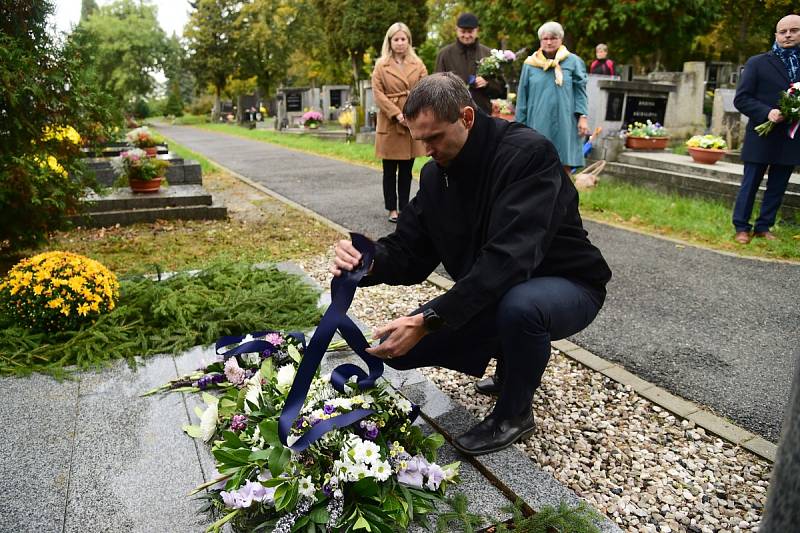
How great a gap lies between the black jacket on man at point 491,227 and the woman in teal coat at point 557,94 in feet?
15.3

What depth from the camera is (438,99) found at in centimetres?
242

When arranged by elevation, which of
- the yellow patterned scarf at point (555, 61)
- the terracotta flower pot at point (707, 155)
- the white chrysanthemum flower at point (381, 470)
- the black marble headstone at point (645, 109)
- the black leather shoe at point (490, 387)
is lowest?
the black leather shoe at point (490, 387)

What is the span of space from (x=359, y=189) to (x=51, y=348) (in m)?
7.01

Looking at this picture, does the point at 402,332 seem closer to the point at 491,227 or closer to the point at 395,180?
the point at 491,227

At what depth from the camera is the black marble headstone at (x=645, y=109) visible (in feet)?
38.8

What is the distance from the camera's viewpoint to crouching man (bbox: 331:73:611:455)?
2.39 meters

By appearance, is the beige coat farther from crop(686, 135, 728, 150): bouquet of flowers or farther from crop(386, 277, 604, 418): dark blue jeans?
crop(686, 135, 728, 150): bouquet of flowers

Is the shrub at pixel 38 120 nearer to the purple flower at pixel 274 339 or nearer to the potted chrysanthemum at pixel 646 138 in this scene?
the purple flower at pixel 274 339

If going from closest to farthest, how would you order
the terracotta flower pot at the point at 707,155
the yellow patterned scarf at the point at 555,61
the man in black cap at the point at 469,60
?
the yellow patterned scarf at the point at 555,61 → the man in black cap at the point at 469,60 → the terracotta flower pot at the point at 707,155

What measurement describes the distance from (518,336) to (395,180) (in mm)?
4960

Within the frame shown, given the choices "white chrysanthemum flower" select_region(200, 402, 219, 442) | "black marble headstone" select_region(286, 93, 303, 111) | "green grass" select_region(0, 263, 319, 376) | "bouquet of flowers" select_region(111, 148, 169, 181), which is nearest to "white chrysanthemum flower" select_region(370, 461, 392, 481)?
"white chrysanthemum flower" select_region(200, 402, 219, 442)

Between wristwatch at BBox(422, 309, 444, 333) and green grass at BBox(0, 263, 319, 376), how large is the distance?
1779mm

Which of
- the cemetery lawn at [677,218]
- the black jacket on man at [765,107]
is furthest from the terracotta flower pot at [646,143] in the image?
the black jacket on man at [765,107]

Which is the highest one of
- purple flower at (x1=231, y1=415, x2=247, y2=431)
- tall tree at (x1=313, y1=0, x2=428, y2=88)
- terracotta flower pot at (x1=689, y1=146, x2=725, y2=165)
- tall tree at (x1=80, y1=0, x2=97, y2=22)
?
tall tree at (x1=80, y1=0, x2=97, y2=22)
